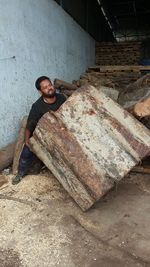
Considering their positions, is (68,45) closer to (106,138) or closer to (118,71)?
(118,71)

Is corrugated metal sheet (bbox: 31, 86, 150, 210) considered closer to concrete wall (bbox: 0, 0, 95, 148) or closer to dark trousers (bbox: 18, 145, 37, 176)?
dark trousers (bbox: 18, 145, 37, 176)

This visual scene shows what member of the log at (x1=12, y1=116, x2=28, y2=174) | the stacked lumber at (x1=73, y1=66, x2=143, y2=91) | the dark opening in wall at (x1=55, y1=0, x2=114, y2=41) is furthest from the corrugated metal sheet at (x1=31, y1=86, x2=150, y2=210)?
the dark opening in wall at (x1=55, y1=0, x2=114, y2=41)

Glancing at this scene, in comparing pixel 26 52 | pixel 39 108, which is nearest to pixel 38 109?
pixel 39 108

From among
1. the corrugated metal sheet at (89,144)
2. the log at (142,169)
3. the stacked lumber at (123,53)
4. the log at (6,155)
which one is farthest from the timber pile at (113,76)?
the corrugated metal sheet at (89,144)

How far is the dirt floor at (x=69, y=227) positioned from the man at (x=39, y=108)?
21cm

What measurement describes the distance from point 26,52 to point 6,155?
6.27 ft

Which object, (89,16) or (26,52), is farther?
(89,16)

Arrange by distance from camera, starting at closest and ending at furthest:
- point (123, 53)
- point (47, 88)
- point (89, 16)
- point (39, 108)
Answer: point (47, 88)
point (39, 108)
point (123, 53)
point (89, 16)

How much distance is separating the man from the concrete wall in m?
0.62

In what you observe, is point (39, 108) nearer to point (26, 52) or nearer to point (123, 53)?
point (26, 52)

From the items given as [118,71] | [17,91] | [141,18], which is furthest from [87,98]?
[141,18]

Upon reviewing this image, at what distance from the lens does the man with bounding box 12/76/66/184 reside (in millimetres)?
4148

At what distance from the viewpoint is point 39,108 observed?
167 inches

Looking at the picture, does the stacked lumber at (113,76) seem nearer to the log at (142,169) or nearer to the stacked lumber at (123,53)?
the stacked lumber at (123,53)
